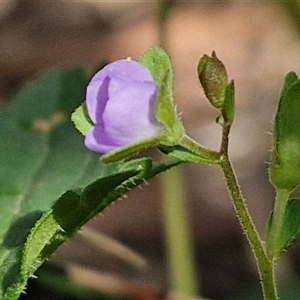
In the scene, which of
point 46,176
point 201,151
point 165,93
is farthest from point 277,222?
point 46,176

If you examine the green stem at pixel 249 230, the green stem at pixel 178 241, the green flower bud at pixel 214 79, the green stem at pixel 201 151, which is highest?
the green stem at pixel 178 241

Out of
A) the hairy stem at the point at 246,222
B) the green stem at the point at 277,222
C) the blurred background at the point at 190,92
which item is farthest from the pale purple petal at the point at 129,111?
the blurred background at the point at 190,92

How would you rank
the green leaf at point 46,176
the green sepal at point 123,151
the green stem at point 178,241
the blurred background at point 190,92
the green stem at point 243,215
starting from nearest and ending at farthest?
the green sepal at point 123,151 < the green stem at point 243,215 < the green leaf at point 46,176 < the green stem at point 178,241 < the blurred background at point 190,92

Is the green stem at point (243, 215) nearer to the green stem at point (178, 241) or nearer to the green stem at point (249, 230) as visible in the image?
the green stem at point (249, 230)

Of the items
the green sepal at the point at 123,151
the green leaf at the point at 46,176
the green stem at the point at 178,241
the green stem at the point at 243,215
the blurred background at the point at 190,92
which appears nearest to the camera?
the green sepal at the point at 123,151

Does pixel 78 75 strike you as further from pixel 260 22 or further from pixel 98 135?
pixel 260 22

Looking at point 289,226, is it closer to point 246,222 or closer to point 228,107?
point 246,222
